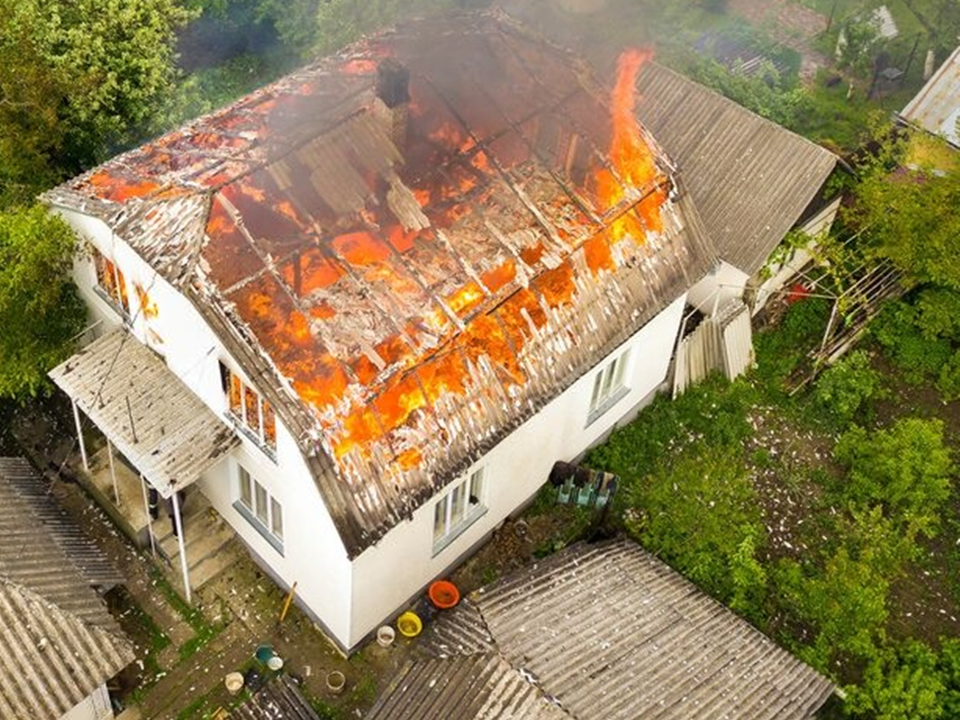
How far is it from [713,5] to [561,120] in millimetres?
17009

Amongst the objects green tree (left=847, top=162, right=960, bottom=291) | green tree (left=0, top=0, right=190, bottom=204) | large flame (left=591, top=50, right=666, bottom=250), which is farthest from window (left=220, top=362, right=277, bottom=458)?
green tree (left=847, top=162, right=960, bottom=291)

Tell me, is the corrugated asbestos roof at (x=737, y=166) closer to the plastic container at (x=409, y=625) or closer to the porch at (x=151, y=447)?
the plastic container at (x=409, y=625)

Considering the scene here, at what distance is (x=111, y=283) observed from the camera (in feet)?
60.0

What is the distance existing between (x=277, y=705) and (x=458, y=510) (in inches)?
170

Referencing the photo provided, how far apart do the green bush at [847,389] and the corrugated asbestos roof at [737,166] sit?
2985 mm

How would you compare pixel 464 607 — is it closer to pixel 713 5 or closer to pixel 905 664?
pixel 905 664

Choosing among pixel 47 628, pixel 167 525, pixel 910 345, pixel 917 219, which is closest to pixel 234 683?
pixel 47 628

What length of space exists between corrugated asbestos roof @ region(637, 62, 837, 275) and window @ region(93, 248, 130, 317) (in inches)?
455

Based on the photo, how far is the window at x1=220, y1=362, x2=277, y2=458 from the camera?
51.4 ft

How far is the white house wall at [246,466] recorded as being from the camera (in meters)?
15.7

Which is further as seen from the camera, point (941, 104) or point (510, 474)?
point (941, 104)

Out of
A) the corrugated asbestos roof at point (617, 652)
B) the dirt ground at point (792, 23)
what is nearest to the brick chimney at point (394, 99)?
the corrugated asbestos roof at point (617, 652)

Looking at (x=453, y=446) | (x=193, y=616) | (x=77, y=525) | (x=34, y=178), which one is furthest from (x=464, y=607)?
(x=34, y=178)

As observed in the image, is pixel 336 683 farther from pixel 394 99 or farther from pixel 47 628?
pixel 394 99
